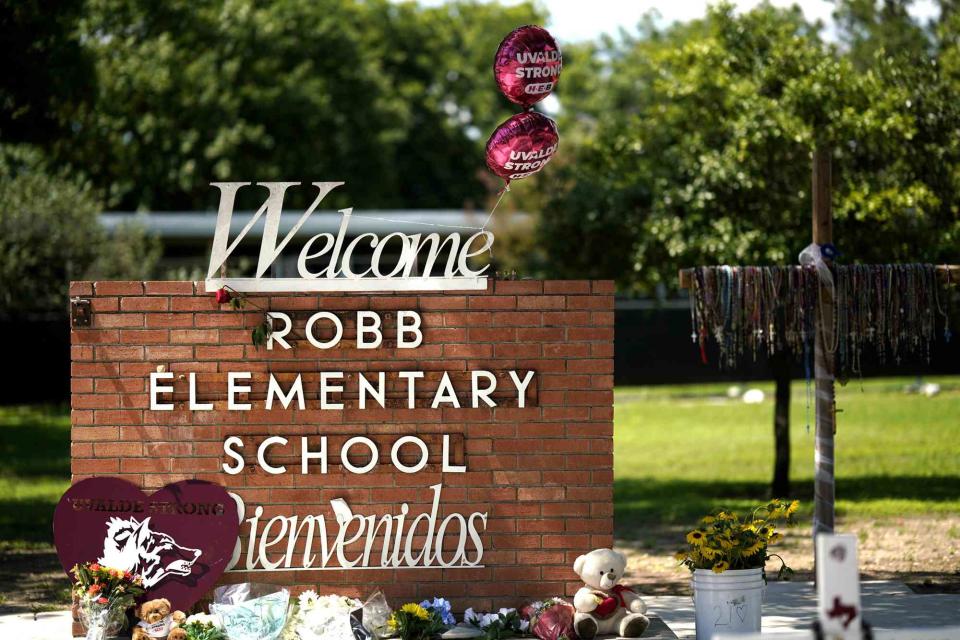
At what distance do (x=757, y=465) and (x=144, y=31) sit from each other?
62.5 ft

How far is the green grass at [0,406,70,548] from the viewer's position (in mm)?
12344

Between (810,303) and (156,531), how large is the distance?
4.60 metres

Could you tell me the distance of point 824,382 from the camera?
28.3ft

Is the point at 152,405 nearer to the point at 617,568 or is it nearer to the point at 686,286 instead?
the point at 617,568

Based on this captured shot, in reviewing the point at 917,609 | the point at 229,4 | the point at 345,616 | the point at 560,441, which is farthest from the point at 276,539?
the point at 229,4

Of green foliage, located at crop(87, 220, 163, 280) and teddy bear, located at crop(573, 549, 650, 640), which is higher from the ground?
green foliage, located at crop(87, 220, 163, 280)

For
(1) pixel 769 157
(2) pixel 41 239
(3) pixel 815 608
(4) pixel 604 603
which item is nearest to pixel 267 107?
→ (2) pixel 41 239

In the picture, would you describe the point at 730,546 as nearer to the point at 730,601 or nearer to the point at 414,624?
the point at 730,601

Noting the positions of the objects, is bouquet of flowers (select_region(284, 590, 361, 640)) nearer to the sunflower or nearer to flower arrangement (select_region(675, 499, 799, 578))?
flower arrangement (select_region(675, 499, 799, 578))

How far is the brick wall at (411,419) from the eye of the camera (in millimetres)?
7195

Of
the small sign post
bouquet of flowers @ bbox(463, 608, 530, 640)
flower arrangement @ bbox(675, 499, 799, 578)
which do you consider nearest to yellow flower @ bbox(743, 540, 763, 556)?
flower arrangement @ bbox(675, 499, 799, 578)

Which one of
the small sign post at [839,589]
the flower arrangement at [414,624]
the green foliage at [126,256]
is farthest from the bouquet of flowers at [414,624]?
the green foliage at [126,256]

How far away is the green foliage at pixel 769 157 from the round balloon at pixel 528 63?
5264 millimetres

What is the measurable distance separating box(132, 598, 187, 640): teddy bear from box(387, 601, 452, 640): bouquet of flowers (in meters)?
1.20
